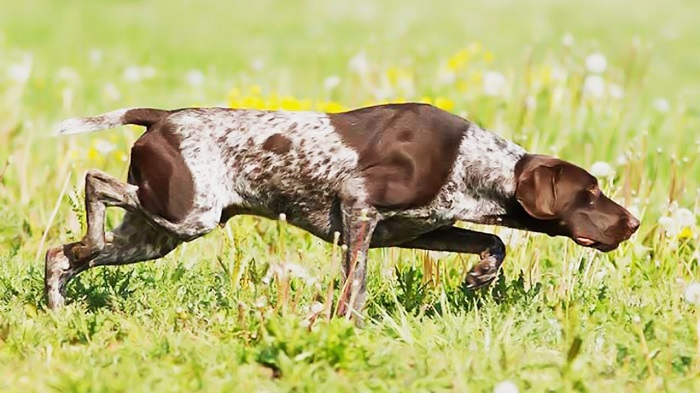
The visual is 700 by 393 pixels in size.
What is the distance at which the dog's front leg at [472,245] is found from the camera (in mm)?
6023

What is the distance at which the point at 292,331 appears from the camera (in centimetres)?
505

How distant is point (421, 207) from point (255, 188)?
75 centimetres

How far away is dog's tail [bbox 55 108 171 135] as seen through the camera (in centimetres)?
604

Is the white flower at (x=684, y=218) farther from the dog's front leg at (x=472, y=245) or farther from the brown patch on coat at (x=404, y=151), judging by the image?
the brown patch on coat at (x=404, y=151)

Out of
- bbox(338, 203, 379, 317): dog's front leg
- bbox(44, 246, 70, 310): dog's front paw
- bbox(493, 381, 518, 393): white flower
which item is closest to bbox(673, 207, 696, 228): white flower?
bbox(338, 203, 379, 317): dog's front leg

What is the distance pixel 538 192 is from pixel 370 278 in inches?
40.6

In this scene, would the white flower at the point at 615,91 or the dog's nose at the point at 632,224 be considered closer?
the dog's nose at the point at 632,224

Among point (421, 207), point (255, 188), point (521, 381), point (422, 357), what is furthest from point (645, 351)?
point (255, 188)

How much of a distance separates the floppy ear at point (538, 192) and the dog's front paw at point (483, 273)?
0.32m

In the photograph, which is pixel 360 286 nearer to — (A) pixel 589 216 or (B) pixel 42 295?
(A) pixel 589 216

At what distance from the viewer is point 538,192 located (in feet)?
19.2

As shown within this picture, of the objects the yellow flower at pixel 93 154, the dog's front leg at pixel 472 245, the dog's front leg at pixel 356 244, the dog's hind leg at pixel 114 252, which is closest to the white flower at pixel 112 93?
the yellow flower at pixel 93 154

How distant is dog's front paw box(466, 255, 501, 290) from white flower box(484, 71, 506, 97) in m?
3.91

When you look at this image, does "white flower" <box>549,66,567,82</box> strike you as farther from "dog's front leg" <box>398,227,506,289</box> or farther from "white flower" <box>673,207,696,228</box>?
"dog's front leg" <box>398,227,506,289</box>
